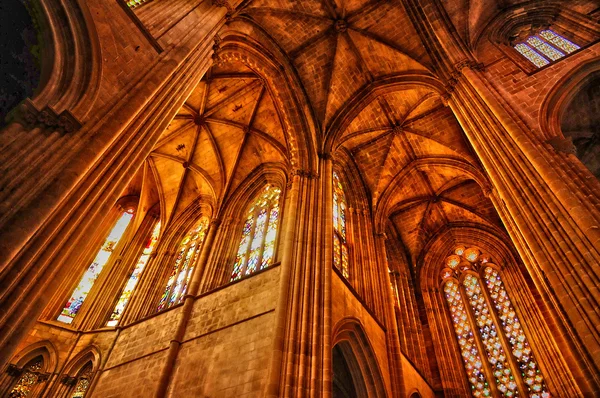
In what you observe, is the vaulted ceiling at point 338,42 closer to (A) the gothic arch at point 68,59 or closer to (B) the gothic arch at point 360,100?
(B) the gothic arch at point 360,100

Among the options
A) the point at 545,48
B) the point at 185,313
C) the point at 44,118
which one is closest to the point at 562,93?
the point at 545,48

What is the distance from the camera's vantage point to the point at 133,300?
37.9 feet

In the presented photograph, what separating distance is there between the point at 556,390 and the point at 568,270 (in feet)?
22.9

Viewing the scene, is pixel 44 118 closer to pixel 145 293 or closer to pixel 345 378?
pixel 145 293

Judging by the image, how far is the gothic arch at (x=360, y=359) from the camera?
8.55 metres

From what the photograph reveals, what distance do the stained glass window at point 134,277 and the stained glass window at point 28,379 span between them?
1.90 m

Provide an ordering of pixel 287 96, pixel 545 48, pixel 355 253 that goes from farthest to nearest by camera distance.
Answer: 1. pixel 287 96
2. pixel 355 253
3. pixel 545 48

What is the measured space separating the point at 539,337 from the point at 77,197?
12.2m

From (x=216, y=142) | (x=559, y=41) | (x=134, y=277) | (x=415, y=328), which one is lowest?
(x=415, y=328)

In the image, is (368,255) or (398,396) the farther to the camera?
(368,255)

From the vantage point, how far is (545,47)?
9461 mm

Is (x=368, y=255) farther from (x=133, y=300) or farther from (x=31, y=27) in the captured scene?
(x=31, y=27)

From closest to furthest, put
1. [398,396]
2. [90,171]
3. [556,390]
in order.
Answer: [90,171] < [398,396] < [556,390]

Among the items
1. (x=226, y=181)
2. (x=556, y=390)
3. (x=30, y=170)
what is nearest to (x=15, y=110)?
(x=30, y=170)
